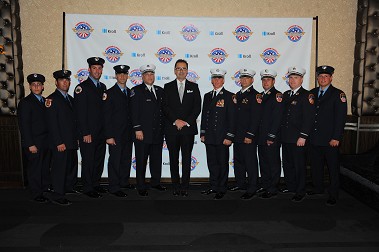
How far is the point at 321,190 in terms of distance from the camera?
4.07 meters

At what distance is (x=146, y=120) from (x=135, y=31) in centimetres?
140

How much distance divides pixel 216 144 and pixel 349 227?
1769 millimetres

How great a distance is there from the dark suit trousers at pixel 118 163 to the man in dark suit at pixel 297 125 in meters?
2.14

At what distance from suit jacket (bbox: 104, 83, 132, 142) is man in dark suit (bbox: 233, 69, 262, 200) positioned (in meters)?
1.50

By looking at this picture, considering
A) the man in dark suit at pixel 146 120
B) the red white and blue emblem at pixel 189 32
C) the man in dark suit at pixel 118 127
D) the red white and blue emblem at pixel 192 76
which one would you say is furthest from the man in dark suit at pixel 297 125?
the man in dark suit at pixel 118 127

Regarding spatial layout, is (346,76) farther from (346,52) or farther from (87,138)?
(87,138)

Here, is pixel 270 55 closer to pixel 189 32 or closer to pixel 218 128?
pixel 189 32

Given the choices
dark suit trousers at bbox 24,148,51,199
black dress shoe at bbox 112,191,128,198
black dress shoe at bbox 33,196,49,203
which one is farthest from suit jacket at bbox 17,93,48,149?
black dress shoe at bbox 112,191,128,198

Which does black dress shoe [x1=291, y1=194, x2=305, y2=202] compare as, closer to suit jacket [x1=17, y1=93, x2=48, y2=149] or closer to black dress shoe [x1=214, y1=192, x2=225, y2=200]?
black dress shoe [x1=214, y1=192, x2=225, y2=200]

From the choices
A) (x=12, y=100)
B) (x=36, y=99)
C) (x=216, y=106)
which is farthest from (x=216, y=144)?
(x=12, y=100)

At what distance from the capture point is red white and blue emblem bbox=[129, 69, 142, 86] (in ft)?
14.5

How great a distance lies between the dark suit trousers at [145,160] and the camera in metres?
4.02

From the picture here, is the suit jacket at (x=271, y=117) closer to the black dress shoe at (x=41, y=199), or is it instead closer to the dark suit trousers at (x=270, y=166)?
the dark suit trousers at (x=270, y=166)

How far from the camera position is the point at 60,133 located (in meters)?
3.69
